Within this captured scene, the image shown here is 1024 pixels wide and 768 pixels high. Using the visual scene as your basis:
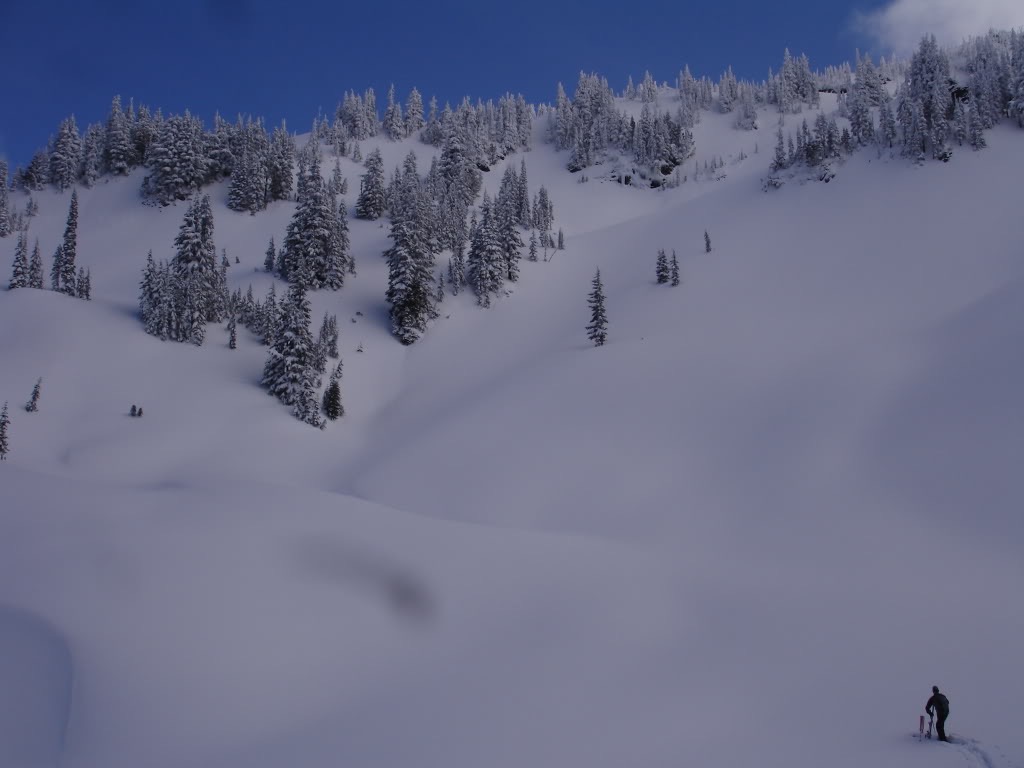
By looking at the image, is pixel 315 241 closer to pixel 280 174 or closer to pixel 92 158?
pixel 280 174

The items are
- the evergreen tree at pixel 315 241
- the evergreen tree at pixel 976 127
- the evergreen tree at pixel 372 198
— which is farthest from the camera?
the evergreen tree at pixel 372 198

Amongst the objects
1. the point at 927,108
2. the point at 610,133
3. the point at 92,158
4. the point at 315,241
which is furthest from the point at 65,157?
the point at 927,108

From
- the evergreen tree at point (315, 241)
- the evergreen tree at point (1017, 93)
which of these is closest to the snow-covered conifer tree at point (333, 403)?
the evergreen tree at point (315, 241)

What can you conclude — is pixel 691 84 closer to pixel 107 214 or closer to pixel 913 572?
pixel 107 214

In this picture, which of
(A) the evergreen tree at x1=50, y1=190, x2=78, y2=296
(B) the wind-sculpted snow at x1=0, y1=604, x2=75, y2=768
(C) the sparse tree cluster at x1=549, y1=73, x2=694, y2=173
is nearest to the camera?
(B) the wind-sculpted snow at x1=0, y1=604, x2=75, y2=768

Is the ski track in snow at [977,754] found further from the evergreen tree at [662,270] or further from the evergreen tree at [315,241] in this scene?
the evergreen tree at [315,241]

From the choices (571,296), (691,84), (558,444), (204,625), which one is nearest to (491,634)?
(204,625)

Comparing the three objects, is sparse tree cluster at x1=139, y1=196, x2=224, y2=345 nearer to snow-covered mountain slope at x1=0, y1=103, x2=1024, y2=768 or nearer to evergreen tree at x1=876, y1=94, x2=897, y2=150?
snow-covered mountain slope at x1=0, y1=103, x2=1024, y2=768

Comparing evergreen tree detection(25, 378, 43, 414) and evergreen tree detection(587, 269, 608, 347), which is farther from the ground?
evergreen tree detection(587, 269, 608, 347)

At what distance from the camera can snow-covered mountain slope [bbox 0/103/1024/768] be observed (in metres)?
12.0

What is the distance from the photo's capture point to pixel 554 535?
21.5 m

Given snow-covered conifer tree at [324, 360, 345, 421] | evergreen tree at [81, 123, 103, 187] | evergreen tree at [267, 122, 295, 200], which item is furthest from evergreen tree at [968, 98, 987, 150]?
evergreen tree at [81, 123, 103, 187]

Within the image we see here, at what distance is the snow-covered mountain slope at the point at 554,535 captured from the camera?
11953 mm

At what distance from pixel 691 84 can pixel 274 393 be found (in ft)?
423
